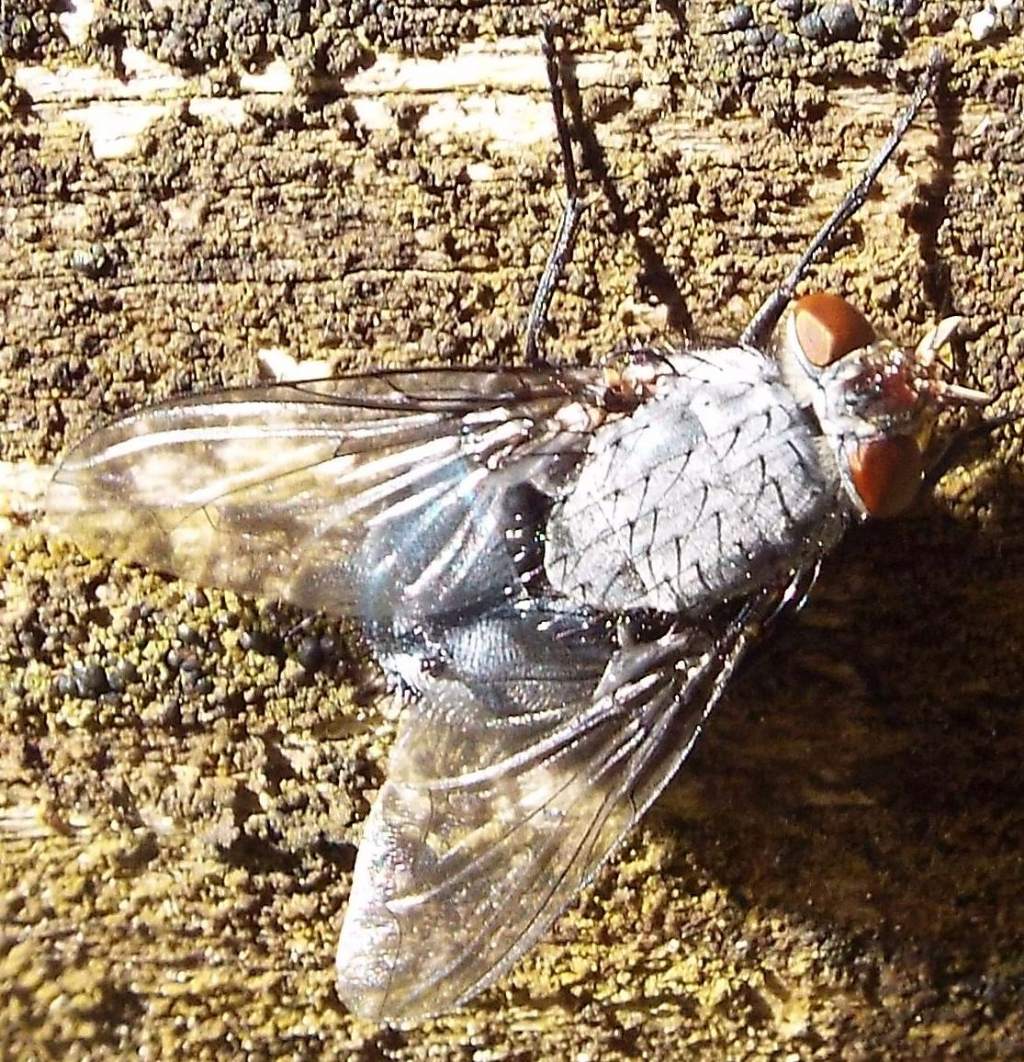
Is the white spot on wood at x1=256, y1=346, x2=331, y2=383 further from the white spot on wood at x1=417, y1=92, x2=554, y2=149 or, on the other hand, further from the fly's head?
the fly's head

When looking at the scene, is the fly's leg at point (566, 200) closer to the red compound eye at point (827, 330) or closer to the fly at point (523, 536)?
the fly at point (523, 536)

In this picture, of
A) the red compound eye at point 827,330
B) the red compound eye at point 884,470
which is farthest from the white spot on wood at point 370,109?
the red compound eye at point 884,470

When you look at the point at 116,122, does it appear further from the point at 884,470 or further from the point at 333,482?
the point at 884,470

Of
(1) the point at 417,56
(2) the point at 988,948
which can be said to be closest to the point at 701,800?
(2) the point at 988,948

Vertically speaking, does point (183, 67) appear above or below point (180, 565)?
above

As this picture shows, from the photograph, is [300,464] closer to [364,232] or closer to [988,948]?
[364,232]

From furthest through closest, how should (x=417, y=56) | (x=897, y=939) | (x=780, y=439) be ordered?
1. (x=897, y=939)
2. (x=417, y=56)
3. (x=780, y=439)

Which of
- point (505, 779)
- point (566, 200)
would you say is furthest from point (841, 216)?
point (505, 779)
